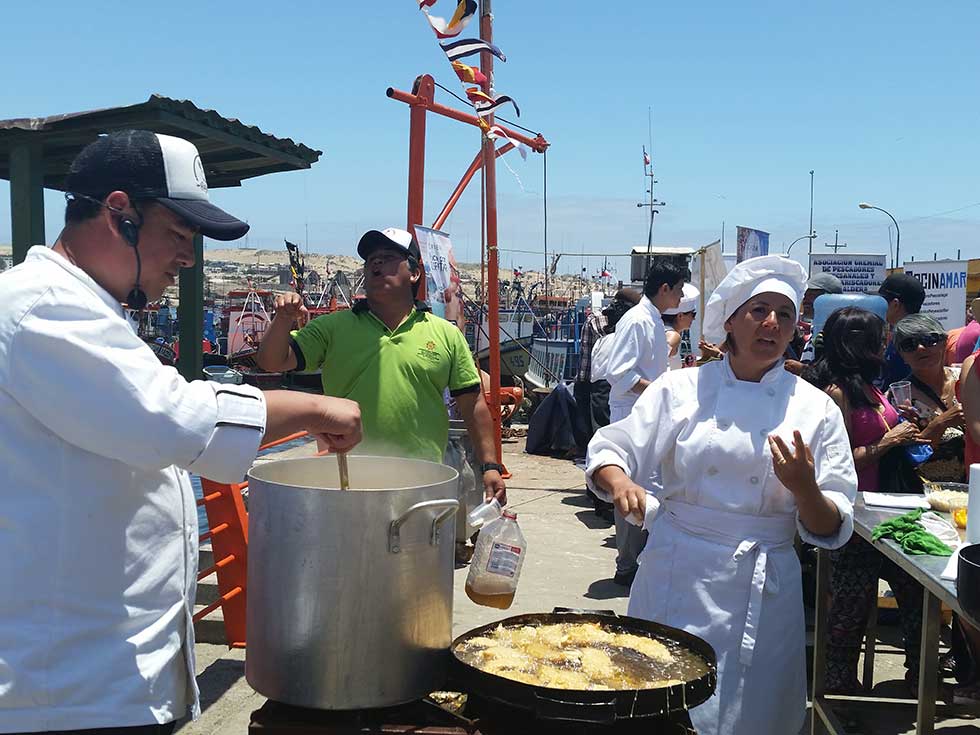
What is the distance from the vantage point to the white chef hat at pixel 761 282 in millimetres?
2951

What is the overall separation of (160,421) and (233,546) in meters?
3.27

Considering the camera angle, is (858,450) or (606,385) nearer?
(858,450)

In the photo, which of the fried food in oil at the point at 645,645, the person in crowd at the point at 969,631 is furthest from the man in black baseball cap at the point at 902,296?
the fried food in oil at the point at 645,645

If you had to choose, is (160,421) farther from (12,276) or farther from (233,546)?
(233,546)

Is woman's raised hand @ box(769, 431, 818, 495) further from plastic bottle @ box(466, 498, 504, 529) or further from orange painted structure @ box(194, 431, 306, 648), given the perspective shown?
orange painted structure @ box(194, 431, 306, 648)

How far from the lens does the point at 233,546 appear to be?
15.5ft

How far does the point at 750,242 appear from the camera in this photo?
12219 mm

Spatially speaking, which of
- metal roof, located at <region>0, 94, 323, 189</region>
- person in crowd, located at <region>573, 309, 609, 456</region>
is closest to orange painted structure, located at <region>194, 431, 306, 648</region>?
metal roof, located at <region>0, 94, 323, 189</region>

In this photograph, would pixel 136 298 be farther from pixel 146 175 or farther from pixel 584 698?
pixel 584 698

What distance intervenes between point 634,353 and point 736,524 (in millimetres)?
3612

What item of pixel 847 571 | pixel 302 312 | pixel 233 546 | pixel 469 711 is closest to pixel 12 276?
pixel 469 711

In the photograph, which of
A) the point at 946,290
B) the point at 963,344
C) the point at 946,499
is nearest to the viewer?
the point at 946,499

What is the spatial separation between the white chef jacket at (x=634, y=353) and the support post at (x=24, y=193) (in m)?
3.99

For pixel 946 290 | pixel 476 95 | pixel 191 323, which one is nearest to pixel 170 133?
pixel 191 323
